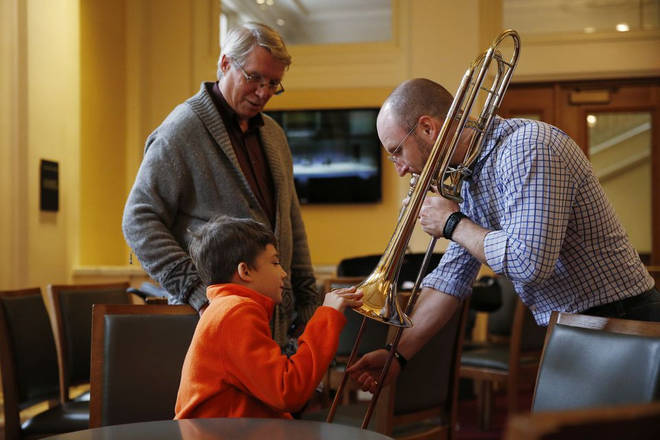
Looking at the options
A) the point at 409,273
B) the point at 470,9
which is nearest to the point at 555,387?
the point at 409,273

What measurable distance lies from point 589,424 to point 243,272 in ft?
3.70

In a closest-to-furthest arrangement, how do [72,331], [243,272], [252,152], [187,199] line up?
[243,272] → [187,199] → [252,152] → [72,331]

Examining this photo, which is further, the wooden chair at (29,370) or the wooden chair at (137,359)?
the wooden chair at (29,370)

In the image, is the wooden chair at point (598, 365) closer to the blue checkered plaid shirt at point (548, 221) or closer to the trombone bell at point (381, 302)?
the blue checkered plaid shirt at point (548, 221)

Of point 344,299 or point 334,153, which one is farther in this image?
point 334,153

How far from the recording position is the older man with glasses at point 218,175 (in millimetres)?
2006

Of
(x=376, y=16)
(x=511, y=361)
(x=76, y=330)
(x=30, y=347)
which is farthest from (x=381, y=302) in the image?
(x=376, y=16)

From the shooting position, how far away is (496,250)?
1.56 metres

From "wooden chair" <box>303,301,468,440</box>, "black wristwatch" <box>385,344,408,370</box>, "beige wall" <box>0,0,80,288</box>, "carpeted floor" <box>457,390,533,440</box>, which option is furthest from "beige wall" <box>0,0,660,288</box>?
"black wristwatch" <box>385,344,408,370</box>

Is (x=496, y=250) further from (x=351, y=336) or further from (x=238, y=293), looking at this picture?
(x=351, y=336)

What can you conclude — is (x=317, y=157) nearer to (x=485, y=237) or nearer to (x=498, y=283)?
(x=498, y=283)

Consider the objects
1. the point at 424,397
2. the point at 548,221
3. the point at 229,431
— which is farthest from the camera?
the point at 424,397

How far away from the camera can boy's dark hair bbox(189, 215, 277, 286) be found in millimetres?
1652

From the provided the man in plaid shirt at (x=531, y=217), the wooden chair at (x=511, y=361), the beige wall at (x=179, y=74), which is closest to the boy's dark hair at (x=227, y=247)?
the man in plaid shirt at (x=531, y=217)
